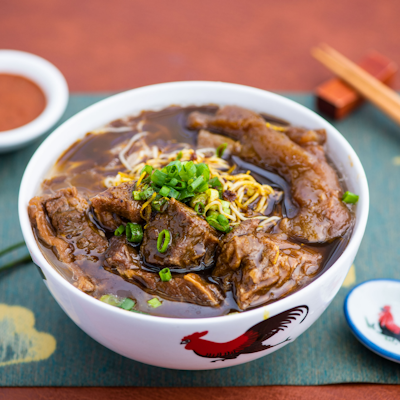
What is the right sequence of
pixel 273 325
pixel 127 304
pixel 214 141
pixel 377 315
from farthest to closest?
pixel 214 141 → pixel 377 315 → pixel 127 304 → pixel 273 325

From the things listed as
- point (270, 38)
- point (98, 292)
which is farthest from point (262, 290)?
point (270, 38)

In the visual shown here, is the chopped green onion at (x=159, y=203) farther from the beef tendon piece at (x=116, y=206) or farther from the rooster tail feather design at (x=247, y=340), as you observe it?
the rooster tail feather design at (x=247, y=340)

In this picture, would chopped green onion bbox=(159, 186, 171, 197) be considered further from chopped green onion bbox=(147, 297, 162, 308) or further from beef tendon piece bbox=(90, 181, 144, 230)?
chopped green onion bbox=(147, 297, 162, 308)

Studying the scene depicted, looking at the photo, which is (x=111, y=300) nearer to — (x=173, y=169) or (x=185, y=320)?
(x=185, y=320)

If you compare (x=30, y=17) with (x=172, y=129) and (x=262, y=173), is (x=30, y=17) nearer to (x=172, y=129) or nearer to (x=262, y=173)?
(x=172, y=129)

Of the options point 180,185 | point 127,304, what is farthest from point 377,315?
point 127,304
